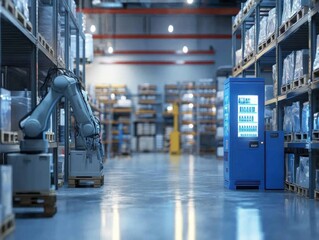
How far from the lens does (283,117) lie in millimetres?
9133

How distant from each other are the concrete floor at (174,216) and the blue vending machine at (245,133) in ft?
0.99

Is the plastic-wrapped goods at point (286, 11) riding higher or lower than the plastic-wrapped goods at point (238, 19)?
lower

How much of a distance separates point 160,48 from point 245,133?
2040 centimetres

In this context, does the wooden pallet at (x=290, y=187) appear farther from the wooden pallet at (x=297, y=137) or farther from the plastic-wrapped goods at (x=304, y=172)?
the wooden pallet at (x=297, y=137)

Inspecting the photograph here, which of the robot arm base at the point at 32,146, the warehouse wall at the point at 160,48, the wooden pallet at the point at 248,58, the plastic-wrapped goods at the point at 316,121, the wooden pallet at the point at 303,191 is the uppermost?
the warehouse wall at the point at 160,48

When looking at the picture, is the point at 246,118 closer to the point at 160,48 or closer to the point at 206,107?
the point at 206,107

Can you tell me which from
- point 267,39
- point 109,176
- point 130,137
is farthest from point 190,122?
point 267,39

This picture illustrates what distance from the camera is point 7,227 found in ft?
15.2

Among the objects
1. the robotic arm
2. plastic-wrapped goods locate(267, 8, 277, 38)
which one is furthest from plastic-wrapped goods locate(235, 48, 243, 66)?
the robotic arm

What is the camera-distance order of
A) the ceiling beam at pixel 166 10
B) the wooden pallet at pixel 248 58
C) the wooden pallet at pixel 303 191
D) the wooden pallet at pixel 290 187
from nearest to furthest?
the wooden pallet at pixel 303 191
the wooden pallet at pixel 290 187
the wooden pallet at pixel 248 58
the ceiling beam at pixel 166 10

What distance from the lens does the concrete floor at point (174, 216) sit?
473 centimetres

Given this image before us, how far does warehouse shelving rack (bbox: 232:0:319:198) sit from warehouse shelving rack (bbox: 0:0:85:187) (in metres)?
3.86

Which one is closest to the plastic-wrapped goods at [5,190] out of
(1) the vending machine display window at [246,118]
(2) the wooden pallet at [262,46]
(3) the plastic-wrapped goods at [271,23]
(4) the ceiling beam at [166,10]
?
(1) the vending machine display window at [246,118]

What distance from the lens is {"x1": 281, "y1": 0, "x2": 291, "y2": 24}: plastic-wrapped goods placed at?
8.36 metres
